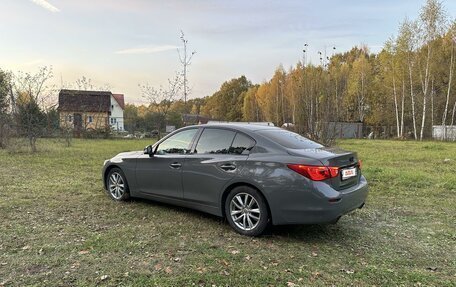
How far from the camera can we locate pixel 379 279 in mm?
3443

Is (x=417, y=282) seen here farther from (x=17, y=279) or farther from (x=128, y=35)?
(x=128, y=35)

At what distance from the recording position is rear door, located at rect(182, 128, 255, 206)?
4711 millimetres

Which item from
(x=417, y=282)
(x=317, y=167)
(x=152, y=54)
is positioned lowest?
(x=417, y=282)

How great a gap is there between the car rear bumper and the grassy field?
361 mm

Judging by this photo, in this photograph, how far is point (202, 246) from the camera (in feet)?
13.9

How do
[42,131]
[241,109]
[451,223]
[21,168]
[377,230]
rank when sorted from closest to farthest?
[377,230]
[451,223]
[21,168]
[42,131]
[241,109]

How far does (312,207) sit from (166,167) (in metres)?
2.36

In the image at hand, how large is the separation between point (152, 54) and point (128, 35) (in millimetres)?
1723

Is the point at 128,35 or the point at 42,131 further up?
the point at 128,35

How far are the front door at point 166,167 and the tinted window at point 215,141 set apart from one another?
0.22 meters

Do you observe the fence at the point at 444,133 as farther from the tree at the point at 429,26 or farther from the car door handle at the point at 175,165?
the car door handle at the point at 175,165

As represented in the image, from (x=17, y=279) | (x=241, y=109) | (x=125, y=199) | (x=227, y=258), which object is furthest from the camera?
(x=241, y=109)

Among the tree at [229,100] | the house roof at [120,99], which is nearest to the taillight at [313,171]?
the house roof at [120,99]

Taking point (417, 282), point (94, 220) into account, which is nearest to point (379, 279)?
point (417, 282)
